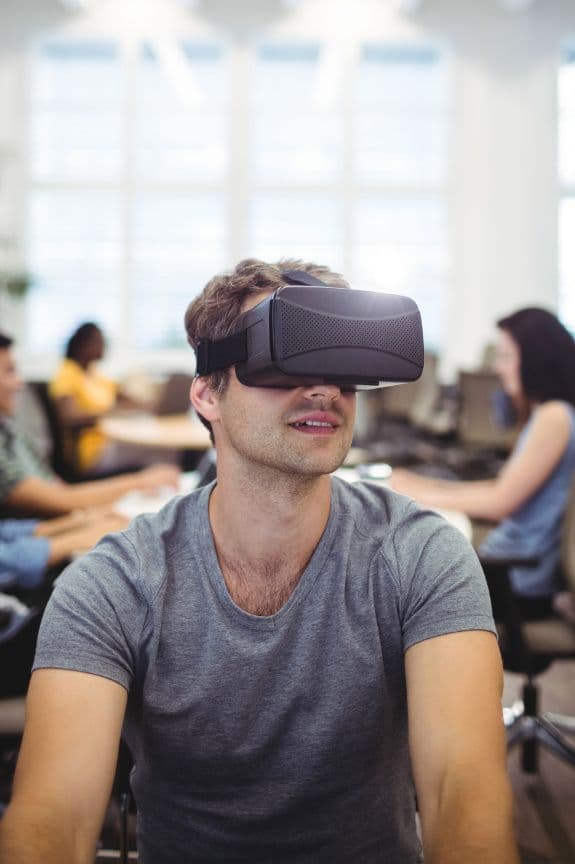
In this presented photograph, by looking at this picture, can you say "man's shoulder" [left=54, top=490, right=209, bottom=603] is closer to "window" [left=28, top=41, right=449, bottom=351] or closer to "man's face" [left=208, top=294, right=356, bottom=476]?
"man's face" [left=208, top=294, right=356, bottom=476]

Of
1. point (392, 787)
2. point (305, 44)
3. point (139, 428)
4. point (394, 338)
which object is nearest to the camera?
point (394, 338)

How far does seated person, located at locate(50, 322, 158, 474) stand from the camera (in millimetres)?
4074

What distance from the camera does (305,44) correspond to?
748cm

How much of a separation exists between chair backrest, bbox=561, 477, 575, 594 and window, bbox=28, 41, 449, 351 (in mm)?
5938

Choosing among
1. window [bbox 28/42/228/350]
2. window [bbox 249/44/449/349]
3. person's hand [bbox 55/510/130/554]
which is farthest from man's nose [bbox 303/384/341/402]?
window [bbox 28/42/228/350]

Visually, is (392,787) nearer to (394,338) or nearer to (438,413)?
(394,338)

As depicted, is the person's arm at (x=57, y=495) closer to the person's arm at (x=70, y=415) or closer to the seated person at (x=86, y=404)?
the seated person at (x=86, y=404)

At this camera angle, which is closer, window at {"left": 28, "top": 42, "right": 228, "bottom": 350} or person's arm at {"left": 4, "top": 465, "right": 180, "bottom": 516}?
person's arm at {"left": 4, "top": 465, "right": 180, "bottom": 516}

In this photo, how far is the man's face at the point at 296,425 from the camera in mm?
938

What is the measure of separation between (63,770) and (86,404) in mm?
3810

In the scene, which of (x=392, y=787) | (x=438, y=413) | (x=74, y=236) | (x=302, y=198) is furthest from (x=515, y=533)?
(x=74, y=236)

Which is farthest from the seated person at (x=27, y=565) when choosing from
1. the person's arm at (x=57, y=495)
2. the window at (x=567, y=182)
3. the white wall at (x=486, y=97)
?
the window at (x=567, y=182)

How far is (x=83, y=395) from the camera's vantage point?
4484 mm

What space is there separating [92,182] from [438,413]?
413cm
